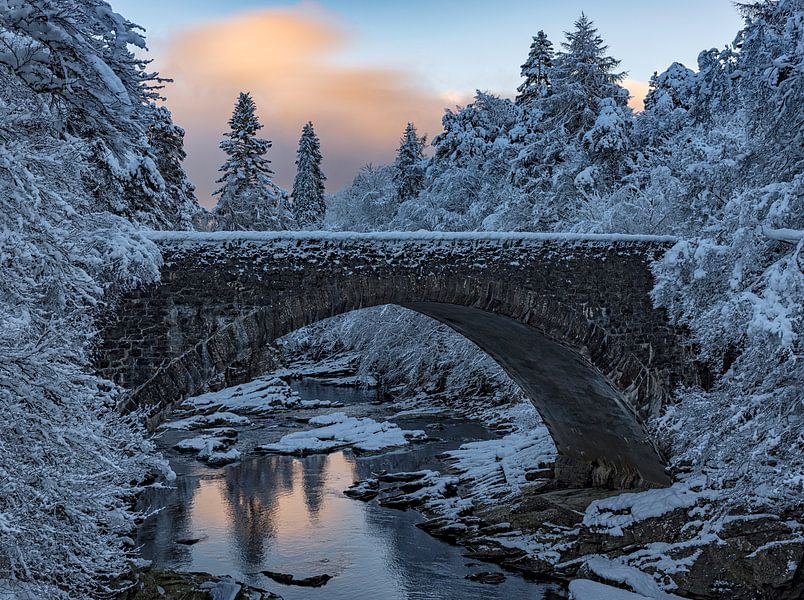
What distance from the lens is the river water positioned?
13273mm

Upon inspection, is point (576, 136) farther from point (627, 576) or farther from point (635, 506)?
point (627, 576)

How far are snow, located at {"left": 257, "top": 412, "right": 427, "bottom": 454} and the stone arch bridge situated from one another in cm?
699

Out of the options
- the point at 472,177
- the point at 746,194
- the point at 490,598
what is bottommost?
the point at 490,598

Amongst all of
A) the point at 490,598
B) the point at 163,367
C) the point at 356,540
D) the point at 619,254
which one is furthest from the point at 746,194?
the point at 356,540

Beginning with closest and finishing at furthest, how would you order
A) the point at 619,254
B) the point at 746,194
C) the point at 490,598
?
the point at 746,194 → the point at 490,598 → the point at 619,254

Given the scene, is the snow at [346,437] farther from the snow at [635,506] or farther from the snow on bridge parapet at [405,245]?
the snow on bridge parapet at [405,245]

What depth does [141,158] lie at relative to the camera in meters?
14.8

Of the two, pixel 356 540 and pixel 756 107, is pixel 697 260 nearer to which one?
pixel 756 107

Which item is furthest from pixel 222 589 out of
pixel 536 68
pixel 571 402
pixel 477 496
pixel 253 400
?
pixel 536 68

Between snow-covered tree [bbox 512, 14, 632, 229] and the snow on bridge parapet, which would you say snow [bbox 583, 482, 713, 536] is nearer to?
the snow on bridge parapet

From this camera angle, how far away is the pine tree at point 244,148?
32875mm

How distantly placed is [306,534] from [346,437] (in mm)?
7783

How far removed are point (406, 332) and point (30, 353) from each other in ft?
82.8

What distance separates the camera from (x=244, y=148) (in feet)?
109
